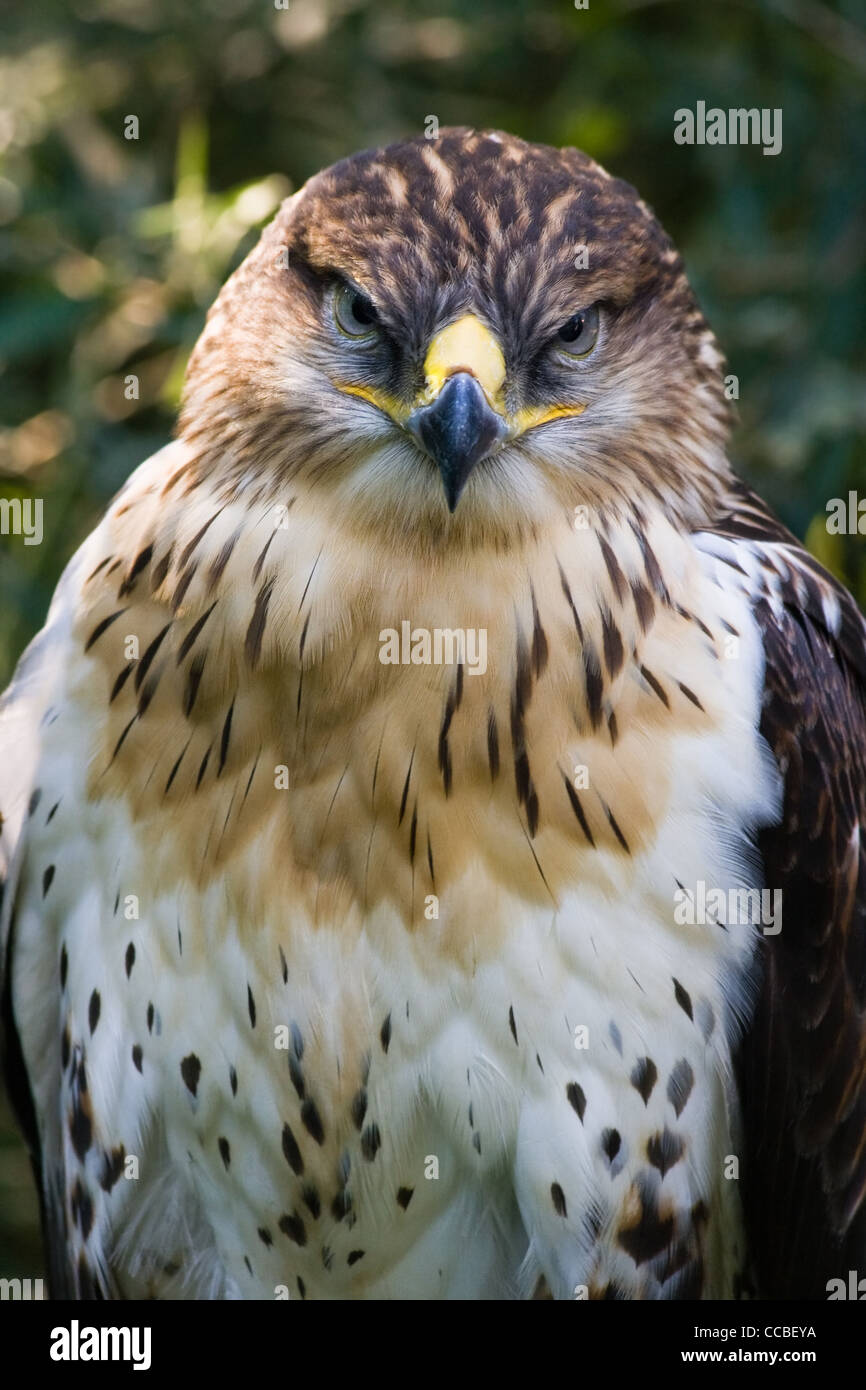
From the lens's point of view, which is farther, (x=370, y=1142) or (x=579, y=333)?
(x=370, y=1142)

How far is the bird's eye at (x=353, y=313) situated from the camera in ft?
10.8

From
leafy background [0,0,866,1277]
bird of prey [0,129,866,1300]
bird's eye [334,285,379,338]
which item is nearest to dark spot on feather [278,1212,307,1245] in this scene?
bird of prey [0,129,866,1300]

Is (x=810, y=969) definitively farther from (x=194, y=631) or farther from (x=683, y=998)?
(x=194, y=631)

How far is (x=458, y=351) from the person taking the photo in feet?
10.4

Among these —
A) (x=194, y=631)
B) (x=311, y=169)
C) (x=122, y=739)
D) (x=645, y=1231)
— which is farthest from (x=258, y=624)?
(x=311, y=169)

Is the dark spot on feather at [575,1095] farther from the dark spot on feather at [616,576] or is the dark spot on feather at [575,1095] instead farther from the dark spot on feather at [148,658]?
the dark spot on feather at [148,658]

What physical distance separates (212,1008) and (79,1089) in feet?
1.40

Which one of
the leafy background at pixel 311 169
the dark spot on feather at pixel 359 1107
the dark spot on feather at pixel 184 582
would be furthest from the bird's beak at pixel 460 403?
the leafy background at pixel 311 169

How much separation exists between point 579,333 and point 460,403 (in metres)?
0.39

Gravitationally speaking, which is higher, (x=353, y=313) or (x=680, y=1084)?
(x=353, y=313)

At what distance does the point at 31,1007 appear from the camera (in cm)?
399

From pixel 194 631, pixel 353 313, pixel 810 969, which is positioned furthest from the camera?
pixel 810 969
